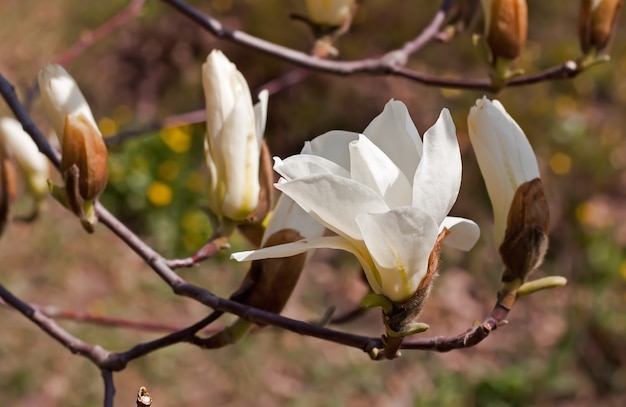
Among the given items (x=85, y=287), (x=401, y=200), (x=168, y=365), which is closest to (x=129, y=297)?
(x=85, y=287)

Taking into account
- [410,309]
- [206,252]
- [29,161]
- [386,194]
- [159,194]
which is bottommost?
[159,194]

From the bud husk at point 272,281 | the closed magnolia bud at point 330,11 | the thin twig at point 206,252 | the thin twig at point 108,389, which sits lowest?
the thin twig at point 108,389

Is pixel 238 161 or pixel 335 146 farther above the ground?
pixel 335 146

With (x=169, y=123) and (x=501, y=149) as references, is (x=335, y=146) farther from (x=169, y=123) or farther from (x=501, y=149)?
(x=169, y=123)

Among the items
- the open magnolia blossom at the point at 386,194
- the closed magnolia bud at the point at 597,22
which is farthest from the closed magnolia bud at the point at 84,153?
the closed magnolia bud at the point at 597,22

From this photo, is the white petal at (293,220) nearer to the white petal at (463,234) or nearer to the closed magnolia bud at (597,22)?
the white petal at (463,234)

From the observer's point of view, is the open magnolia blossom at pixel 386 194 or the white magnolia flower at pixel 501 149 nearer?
the open magnolia blossom at pixel 386 194

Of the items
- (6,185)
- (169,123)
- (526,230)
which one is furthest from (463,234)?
(169,123)
